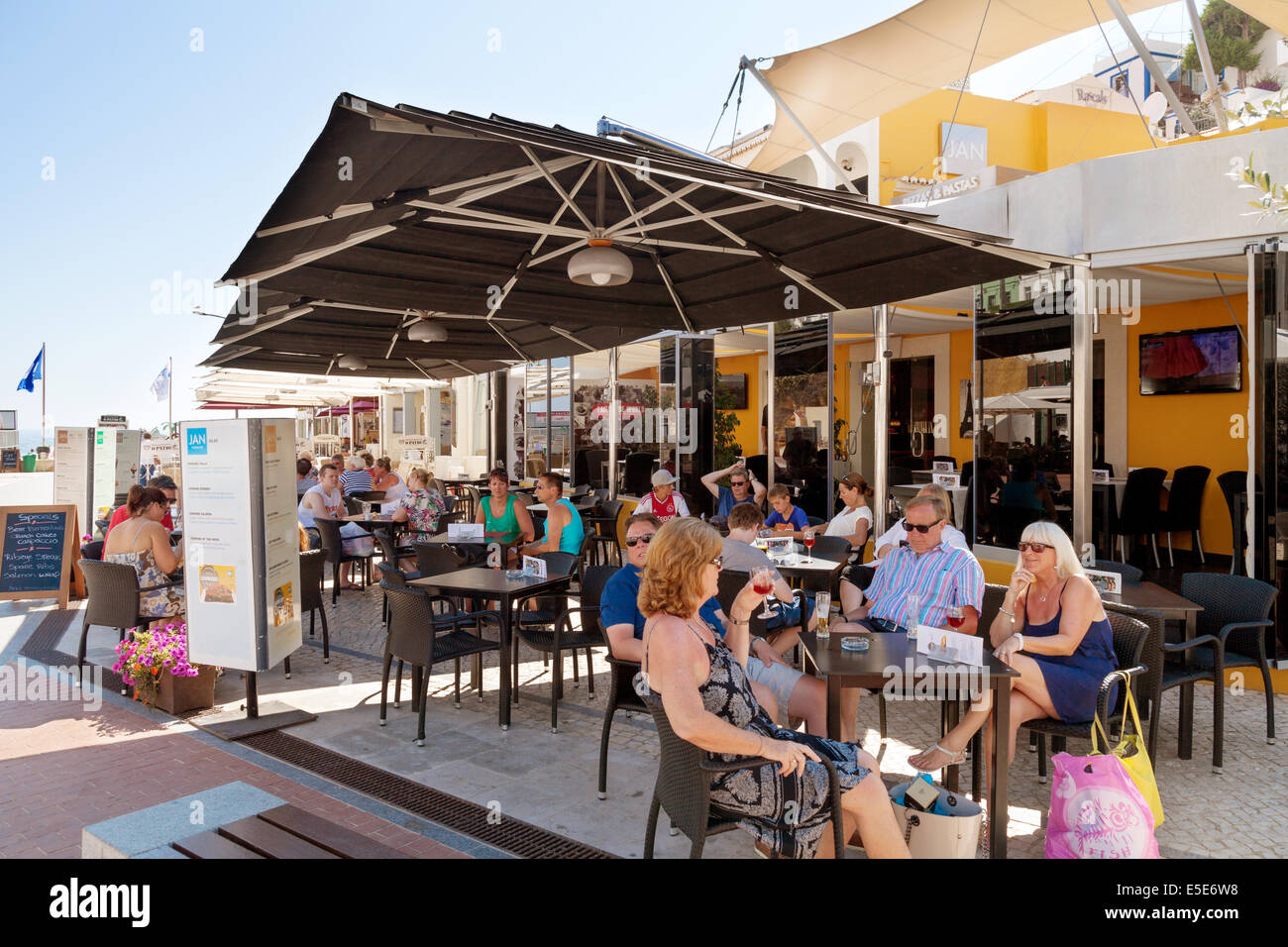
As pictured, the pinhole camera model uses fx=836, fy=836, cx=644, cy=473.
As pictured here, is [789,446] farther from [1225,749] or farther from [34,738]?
[34,738]

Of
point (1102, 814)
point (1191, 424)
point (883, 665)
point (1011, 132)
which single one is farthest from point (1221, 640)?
point (1011, 132)

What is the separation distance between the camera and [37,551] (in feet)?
27.8

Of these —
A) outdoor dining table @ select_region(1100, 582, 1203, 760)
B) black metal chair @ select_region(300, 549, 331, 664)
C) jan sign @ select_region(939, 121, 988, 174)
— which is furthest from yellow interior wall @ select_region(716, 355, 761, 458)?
outdoor dining table @ select_region(1100, 582, 1203, 760)

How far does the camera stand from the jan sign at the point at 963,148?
555 inches

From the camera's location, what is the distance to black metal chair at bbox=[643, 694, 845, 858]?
8.87 ft

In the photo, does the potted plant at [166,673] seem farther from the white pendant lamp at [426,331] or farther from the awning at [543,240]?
the white pendant lamp at [426,331]

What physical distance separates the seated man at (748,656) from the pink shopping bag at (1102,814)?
1.04 meters

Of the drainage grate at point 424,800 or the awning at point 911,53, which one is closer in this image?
the drainage grate at point 424,800

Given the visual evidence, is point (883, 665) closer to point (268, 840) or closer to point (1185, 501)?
point (268, 840)

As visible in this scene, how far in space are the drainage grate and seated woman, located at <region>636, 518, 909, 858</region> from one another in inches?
37.1

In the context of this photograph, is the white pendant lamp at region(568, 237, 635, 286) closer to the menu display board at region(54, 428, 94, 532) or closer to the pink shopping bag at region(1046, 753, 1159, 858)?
the pink shopping bag at region(1046, 753, 1159, 858)

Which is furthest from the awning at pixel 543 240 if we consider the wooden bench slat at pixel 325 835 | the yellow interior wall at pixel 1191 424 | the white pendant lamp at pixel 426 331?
the yellow interior wall at pixel 1191 424

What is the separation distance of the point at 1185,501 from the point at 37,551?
12.5 meters
